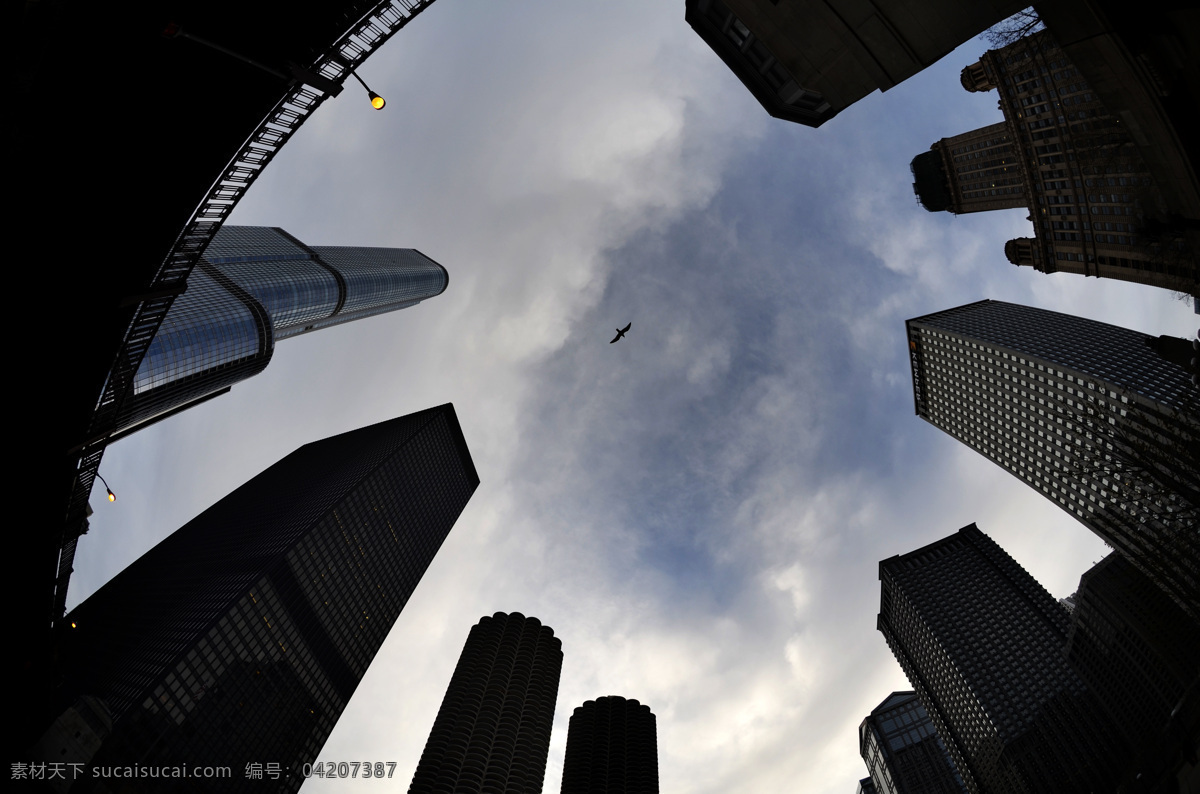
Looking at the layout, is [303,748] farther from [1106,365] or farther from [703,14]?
[1106,365]

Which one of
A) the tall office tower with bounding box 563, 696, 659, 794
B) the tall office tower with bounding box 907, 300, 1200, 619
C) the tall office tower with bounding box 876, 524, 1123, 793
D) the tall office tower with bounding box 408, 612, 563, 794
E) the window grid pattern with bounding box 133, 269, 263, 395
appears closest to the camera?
the tall office tower with bounding box 907, 300, 1200, 619

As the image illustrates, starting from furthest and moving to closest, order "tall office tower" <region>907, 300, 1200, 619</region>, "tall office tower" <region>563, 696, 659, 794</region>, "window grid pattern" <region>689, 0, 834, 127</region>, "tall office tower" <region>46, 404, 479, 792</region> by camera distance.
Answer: "tall office tower" <region>563, 696, 659, 794</region>, "tall office tower" <region>46, 404, 479, 792</region>, "tall office tower" <region>907, 300, 1200, 619</region>, "window grid pattern" <region>689, 0, 834, 127</region>

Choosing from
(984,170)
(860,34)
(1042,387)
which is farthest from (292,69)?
(984,170)

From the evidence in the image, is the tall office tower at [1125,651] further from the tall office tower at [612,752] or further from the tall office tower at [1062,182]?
the tall office tower at [612,752]

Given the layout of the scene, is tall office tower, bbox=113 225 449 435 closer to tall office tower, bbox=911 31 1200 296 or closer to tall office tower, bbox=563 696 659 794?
tall office tower, bbox=911 31 1200 296

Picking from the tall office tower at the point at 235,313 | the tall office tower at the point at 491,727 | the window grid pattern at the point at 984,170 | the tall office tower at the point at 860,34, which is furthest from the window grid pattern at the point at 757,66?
the tall office tower at the point at 491,727

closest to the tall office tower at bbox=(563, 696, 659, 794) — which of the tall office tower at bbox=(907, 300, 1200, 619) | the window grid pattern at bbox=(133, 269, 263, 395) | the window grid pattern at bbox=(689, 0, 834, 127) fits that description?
Answer: the tall office tower at bbox=(907, 300, 1200, 619)
